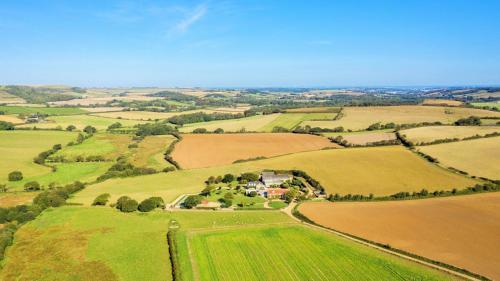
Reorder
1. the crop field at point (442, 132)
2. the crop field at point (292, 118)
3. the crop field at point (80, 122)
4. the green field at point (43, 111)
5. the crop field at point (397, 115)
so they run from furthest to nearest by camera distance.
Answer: the green field at point (43, 111) → the crop field at point (80, 122) → the crop field at point (292, 118) → the crop field at point (397, 115) → the crop field at point (442, 132)

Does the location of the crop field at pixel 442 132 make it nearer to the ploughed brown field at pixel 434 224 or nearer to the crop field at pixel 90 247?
the ploughed brown field at pixel 434 224

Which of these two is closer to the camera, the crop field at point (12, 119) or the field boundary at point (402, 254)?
the field boundary at point (402, 254)

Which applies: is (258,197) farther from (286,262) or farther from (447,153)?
(447,153)

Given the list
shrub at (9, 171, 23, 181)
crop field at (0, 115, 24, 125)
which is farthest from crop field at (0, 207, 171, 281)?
crop field at (0, 115, 24, 125)

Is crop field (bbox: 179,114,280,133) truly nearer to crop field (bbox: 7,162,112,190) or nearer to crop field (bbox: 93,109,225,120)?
crop field (bbox: 93,109,225,120)

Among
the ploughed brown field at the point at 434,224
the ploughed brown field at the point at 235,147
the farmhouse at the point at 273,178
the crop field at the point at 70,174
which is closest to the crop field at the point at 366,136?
the ploughed brown field at the point at 235,147

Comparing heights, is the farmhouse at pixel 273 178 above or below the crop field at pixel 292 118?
below
